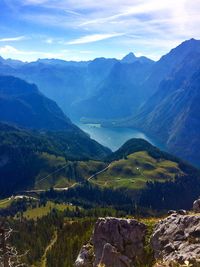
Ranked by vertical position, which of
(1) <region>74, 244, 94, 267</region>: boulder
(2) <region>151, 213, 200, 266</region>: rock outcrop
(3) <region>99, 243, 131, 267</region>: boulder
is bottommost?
(1) <region>74, 244, 94, 267</region>: boulder

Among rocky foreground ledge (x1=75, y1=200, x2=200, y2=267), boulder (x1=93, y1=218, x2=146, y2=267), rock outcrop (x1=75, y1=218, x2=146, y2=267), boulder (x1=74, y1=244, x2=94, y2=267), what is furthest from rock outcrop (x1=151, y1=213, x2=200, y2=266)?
boulder (x1=74, y1=244, x2=94, y2=267)

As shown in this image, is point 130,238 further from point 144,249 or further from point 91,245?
point 91,245

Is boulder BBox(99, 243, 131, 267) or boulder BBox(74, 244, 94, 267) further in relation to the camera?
boulder BBox(74, 244, 94, 267)

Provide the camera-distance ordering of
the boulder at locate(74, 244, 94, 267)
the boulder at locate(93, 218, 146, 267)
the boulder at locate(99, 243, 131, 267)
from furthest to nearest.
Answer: the boulder at locate(74, 244, 94, 267), the boulder at locate(93, 218, 146, 267), the boulder at locate(99, 243, 131, 267)

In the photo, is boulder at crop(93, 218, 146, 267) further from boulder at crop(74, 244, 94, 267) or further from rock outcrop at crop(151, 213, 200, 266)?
rock outcrop at crop(151, 213, 200, 266)

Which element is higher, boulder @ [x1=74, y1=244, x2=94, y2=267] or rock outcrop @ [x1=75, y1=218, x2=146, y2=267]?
rock outcrop @ [x1=75, y1=218, x2=146, y2=267]

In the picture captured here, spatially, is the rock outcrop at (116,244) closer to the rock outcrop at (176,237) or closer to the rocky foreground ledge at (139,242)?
the rocky foreground ledge at (139,242)

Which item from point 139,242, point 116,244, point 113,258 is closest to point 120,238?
point 116,244

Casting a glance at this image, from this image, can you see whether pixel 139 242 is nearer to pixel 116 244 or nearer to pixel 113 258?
pixel 116 244

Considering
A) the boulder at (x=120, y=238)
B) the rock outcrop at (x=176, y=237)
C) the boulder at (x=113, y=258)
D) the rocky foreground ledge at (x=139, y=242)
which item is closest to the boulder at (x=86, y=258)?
the rocky foreground ledge at (x=139, y=242)
